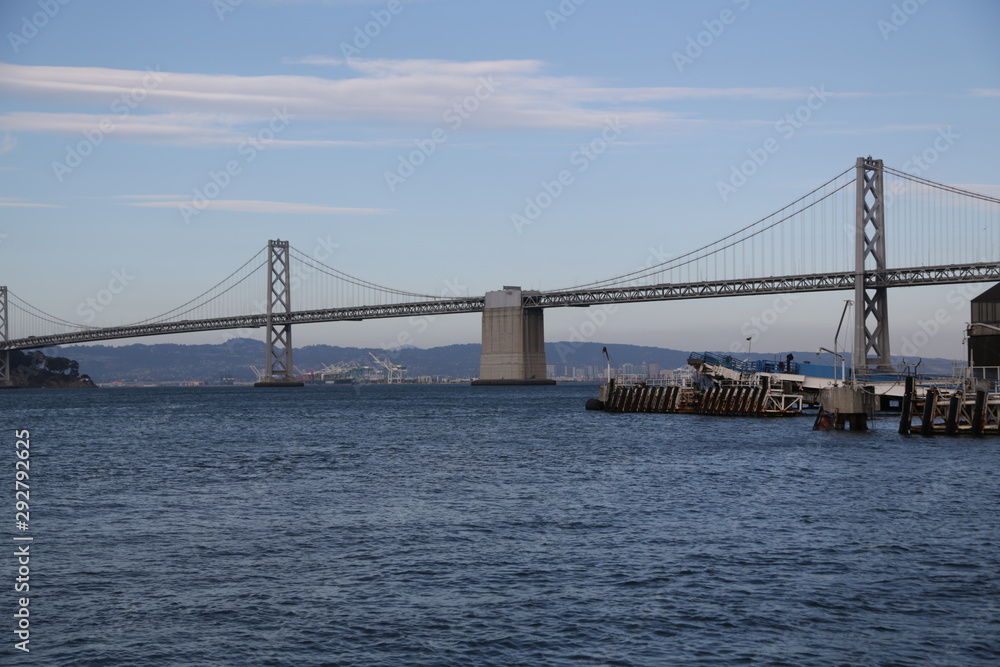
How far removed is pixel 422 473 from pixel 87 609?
1662 cm

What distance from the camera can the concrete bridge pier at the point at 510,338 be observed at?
135 meters

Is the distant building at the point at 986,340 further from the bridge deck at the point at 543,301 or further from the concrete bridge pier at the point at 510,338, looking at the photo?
the concrete bridge pier at the point at 510,338

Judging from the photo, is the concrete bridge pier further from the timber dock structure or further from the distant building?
the distant building

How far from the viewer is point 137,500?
24.2 metres

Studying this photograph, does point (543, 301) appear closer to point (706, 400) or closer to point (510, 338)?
point (510, 338)

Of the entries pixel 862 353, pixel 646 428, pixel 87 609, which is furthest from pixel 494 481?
pixel 862 353

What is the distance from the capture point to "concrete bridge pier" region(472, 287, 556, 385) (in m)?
135

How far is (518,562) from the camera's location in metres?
16.5

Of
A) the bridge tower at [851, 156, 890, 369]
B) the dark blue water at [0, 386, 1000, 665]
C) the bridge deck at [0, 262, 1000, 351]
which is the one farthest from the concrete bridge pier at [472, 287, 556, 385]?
the dark blue water at [0, 386, 1000, 665]

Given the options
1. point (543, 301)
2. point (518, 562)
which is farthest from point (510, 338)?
point (518, 562)

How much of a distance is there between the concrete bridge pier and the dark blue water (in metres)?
101

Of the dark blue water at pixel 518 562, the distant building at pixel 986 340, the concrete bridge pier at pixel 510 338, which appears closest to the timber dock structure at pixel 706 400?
the distant building at pixel 986 340

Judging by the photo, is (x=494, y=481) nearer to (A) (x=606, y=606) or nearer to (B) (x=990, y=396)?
(A) (x=606, y=606)

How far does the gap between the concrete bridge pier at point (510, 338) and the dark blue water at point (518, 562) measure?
10132cm
